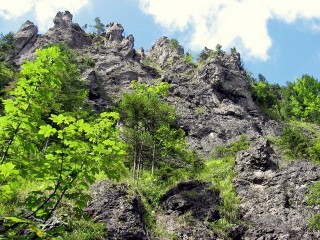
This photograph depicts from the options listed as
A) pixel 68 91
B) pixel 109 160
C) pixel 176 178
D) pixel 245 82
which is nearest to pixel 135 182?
pixel 176 178

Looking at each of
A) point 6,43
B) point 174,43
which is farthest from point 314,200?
point 174,43

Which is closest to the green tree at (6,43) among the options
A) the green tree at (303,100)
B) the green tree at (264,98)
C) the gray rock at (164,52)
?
the gray rock at (164,52)

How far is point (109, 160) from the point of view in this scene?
6.66 meters


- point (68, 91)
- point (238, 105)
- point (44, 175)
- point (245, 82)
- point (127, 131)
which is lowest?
point (44, 175)

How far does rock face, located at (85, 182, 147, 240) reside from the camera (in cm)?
1421

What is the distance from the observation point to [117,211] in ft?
49.7

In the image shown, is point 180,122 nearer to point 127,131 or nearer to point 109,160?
point 127,131

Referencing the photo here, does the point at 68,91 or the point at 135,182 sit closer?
the point at 135,182

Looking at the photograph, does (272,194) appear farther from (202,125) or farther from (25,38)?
(25,38)

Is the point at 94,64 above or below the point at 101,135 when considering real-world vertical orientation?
above

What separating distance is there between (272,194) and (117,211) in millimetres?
9030

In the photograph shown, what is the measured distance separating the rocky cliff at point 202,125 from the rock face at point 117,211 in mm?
42

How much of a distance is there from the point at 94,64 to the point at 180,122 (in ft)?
69.8

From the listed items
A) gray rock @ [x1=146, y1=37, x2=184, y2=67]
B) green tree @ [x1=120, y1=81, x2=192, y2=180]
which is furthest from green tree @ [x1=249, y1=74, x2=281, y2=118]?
green tree @ [x1=120, y1=81, x2=192, y2=180]
